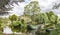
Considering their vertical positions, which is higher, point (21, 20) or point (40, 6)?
point (40, 6)

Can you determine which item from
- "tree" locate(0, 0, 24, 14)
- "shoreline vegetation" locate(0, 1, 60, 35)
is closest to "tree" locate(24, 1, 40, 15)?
"shoreline vegetation" locate(0, 1, 60, 35)

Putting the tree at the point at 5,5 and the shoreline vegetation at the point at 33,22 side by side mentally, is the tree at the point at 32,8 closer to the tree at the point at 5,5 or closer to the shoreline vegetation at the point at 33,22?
the shoreline vegetation at the point at 33,22

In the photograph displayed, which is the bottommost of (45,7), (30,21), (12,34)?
(12,34)

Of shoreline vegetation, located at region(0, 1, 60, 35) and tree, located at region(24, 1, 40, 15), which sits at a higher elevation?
tree, located at region(24, 1, 40, 15)

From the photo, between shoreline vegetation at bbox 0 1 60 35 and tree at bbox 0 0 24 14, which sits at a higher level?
tree at bbox 0 0 24 14

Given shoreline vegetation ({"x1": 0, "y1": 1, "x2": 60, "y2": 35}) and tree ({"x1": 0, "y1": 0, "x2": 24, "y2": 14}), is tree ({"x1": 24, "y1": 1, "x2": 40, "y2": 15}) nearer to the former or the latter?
shoreline vegetation ({"x1": 0, "y1": 1, "x2": 60, "y2": 35})

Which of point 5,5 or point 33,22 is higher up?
point 5,5

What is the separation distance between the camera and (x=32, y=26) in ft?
3.88

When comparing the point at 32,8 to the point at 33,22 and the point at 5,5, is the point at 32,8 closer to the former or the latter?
the point at 33,22

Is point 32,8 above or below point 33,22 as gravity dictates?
above

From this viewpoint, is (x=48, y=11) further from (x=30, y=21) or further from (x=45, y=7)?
(x=30, y=21)

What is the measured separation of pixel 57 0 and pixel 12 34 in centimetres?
46

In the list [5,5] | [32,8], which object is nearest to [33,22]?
[32,8]

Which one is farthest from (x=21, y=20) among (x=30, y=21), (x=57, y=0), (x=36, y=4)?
(x=57, y=0)
